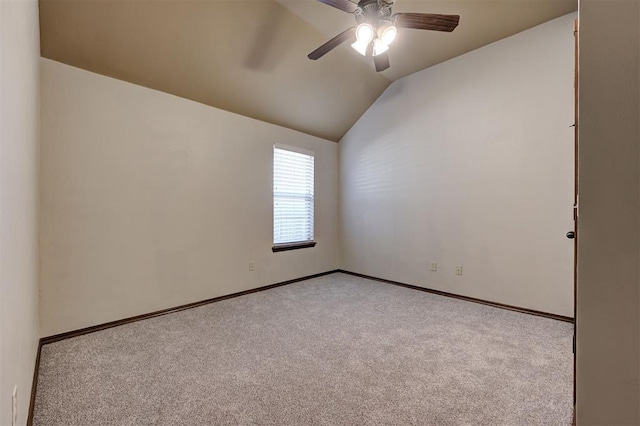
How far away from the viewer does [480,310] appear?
3109 mm

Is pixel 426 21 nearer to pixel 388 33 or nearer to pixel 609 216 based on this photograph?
pixel 388 33

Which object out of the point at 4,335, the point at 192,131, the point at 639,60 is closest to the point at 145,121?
the point at 192,131

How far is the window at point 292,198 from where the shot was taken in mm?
4113

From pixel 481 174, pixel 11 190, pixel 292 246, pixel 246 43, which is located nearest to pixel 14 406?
pixel 11 190

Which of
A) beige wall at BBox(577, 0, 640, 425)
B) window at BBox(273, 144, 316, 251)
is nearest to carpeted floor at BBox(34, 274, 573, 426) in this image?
beige wall at BBox(577, 0, 640, 425)

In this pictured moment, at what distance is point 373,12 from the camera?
2.01 metres

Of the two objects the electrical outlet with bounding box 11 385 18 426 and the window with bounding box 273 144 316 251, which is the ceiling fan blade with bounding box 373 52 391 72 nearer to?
the window with bounding box 273 144 316 251

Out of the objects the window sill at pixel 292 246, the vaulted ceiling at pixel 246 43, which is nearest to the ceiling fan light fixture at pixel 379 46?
the vaulted ceiling at pixel 246 43

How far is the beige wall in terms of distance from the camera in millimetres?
630

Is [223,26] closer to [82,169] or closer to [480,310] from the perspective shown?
[82,169]

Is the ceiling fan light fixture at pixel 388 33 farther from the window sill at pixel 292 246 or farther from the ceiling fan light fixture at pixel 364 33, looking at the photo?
the window sill at pixel 292 246

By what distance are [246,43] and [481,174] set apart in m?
2.92

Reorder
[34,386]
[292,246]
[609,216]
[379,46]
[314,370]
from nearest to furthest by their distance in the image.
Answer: [609,216], [34,386], [314,370], [379,46], [292,246]

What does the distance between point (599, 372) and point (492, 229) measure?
2935 millimetres
